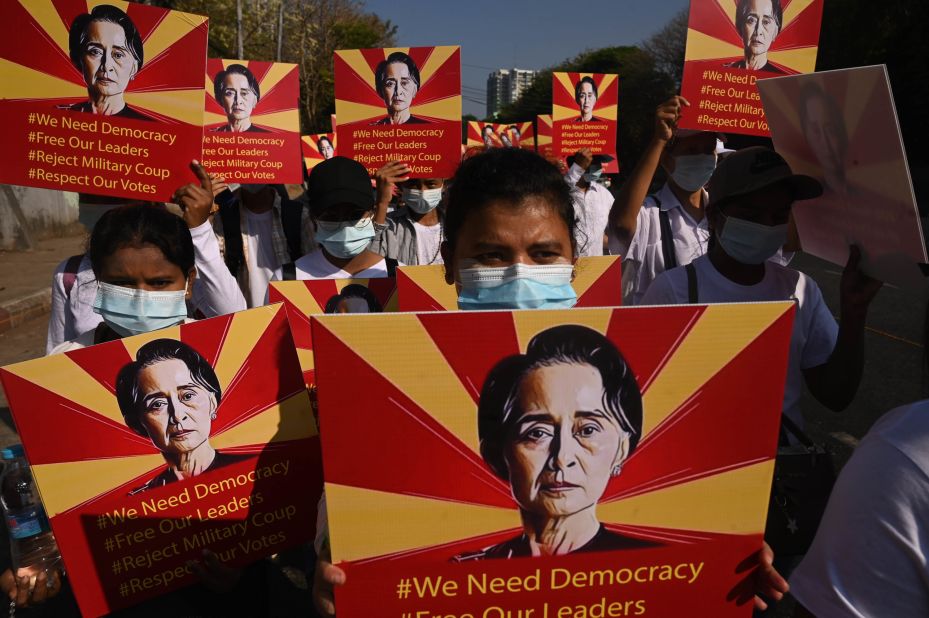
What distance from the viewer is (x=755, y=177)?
2.18m

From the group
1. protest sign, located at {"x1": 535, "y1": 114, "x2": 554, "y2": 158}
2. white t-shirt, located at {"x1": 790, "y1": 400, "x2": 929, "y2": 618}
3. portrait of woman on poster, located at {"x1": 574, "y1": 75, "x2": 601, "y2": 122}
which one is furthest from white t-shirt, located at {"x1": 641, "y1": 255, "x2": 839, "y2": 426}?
protest sign, located at {"x1": 535, "y1": 114, "x2": 554, "y2": 158}

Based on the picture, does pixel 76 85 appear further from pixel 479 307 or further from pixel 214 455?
pixel 479 307

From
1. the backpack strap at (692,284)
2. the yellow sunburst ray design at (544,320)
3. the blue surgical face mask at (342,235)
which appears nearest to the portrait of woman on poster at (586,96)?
the blue surgical face mask at (342,235)

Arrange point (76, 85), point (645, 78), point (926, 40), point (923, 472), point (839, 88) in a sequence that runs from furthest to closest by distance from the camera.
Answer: point (645, 78) < point (926, 40) < point (76, 85) < point (839, 88) < point (923, 472)

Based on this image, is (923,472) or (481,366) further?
(481,366)

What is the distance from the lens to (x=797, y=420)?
2.21m

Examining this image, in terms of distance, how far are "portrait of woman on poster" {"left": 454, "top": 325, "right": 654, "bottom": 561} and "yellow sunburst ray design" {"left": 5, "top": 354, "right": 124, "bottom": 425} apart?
996mm

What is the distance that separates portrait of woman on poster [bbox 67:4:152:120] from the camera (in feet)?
7.93

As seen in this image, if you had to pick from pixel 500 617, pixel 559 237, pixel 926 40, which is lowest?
pixel 500 617

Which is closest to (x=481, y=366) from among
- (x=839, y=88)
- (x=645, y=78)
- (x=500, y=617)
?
(x=500, y=617)

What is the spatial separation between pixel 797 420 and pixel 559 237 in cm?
120

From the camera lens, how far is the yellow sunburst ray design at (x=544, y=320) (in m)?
1.23

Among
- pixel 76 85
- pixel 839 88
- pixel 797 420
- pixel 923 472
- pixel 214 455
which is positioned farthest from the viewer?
pixel 76 85

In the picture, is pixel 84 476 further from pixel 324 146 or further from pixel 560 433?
pixel 324 146
